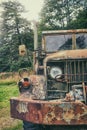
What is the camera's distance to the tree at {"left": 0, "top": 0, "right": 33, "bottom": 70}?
3825cm

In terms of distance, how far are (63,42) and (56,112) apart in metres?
2.89

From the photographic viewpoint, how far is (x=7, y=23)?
129 ft

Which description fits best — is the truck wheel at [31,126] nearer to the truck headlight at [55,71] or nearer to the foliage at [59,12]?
the truck headlight at [55,71]

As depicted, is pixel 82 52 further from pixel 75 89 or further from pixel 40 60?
pixel 40 60

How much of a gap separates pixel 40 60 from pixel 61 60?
1.60 metres

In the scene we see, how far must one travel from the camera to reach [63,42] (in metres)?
8.80

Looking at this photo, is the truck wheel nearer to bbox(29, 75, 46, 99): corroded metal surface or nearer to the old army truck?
the old army truck

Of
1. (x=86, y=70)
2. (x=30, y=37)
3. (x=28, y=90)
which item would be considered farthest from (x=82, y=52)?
(x=30, y=37)

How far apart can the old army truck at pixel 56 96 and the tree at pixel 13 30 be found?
1206 inches

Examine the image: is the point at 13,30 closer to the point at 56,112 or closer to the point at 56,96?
the point at 56,96

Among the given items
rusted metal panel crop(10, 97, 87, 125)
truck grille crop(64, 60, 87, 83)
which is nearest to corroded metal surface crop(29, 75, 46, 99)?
rusted metal panel crop(10, 97, 87, 125)

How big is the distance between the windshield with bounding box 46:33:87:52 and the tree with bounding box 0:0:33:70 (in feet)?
95.0

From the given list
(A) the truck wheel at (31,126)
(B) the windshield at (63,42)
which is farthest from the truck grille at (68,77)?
(B) the windshield at (63,42)

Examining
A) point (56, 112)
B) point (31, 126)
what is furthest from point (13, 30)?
point (56, 112)
